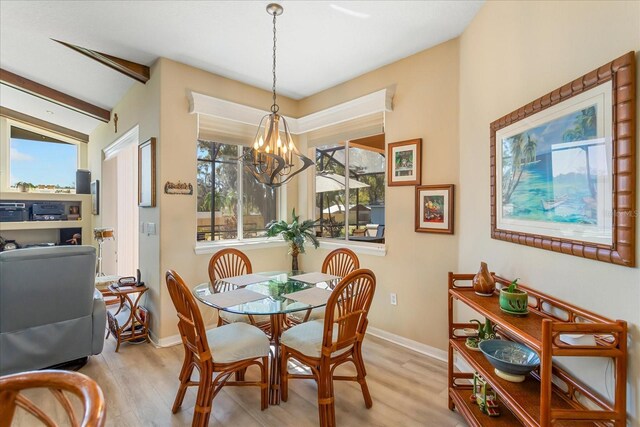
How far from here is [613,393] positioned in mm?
1106

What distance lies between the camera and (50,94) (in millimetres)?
4277

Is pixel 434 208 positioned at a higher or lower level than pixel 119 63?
lower

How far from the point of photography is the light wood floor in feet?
6.34

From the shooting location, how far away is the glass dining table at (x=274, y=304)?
188 centimetres

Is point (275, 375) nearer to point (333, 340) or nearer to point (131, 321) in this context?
point (333, 340)

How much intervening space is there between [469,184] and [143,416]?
282cm

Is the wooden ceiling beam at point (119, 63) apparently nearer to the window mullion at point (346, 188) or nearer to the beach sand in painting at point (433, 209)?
the window mullion at point (346, 188)

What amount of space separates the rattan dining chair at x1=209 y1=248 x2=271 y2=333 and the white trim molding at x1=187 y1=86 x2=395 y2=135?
1.53 meters

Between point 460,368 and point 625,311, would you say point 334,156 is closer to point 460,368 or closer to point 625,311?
point 460,368

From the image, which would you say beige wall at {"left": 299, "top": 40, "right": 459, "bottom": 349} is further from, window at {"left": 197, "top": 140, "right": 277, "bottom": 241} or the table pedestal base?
window at {"left": 197, "top": 140, "right": 277, "bottom": 241}

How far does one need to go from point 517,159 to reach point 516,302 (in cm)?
79

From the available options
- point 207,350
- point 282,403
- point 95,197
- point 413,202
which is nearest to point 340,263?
point 413,202

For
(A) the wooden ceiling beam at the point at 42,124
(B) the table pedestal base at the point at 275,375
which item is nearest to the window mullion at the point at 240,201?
(B) the table pedestal base at the point at 275,375

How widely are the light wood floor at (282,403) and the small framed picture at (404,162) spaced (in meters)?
1.64
